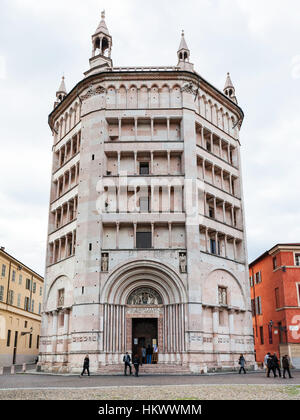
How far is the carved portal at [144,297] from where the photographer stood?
Result: 122ft

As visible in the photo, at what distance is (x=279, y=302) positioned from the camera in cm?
4828

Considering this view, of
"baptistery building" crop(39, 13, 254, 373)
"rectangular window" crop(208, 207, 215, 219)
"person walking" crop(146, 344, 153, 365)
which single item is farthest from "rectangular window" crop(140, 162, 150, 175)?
"person walking" crop(146, 344, 153, 365)

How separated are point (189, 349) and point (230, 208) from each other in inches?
642

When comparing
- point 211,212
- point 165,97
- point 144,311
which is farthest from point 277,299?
point 165,97

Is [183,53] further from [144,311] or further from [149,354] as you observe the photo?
[149,354]

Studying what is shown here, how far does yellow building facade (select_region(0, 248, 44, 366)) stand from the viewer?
55.3 metres

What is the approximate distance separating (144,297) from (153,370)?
6411 millimetres

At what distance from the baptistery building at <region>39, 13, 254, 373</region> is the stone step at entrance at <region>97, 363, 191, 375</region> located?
199 millimetres

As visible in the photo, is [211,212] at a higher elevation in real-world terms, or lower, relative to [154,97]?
lower

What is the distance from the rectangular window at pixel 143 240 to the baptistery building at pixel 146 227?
0.30ft

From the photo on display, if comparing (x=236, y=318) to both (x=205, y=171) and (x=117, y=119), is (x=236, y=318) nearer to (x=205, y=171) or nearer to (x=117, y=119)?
(x=205, y=171)

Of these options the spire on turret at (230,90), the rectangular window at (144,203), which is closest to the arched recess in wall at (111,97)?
the rectangular window at (144,203)

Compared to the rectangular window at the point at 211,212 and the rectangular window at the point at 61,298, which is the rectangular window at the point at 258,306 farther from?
the rectangular window at the point at 61,298
